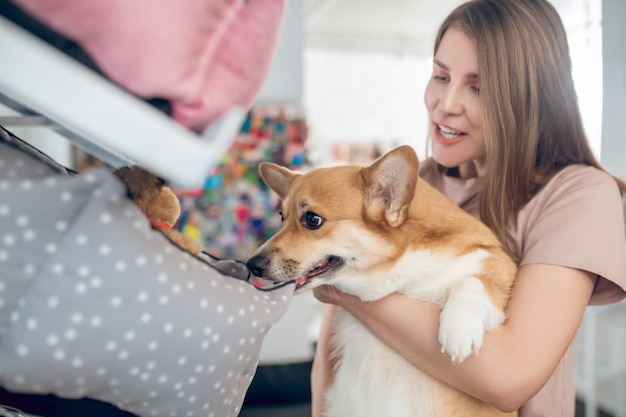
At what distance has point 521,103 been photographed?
1269 mm

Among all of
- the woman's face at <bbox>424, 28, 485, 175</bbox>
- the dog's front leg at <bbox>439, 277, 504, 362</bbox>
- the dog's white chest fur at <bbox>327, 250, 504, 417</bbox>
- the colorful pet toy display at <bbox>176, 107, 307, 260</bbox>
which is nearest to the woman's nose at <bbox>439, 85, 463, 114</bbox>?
the woman's face at <bbox>424, 28, 485, 175</bbox>

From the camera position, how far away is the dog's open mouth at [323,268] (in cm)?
126

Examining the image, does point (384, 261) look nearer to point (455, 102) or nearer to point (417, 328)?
point (417, 328)

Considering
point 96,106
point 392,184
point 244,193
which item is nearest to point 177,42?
point 96,106

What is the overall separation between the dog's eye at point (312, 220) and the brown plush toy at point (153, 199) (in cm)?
68

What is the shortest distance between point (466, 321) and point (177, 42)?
31.0 inches

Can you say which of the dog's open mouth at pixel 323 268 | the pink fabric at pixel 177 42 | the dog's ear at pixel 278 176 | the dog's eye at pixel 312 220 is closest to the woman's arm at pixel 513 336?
the dog's open mouth at pixel 323 268

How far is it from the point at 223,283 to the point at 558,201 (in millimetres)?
894

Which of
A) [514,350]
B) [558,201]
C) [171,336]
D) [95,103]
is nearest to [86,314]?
[171,336]

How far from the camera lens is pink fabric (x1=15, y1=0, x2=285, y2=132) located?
1.41 feet

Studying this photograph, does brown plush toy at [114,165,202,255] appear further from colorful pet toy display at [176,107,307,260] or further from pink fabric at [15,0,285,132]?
colorful pet toy display at [176,107,307,260]

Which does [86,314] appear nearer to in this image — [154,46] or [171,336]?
[171,336]

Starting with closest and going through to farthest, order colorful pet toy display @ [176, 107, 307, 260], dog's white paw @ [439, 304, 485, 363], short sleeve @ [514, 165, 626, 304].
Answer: dog's white paw @ [439, 304, 485, 363] < short sleeve @ [514, 165, 626, 304] < colorful pet toy display @ [176, 107, 307, 260]

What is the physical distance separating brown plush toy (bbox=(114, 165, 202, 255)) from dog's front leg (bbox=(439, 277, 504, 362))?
0.57 metres
